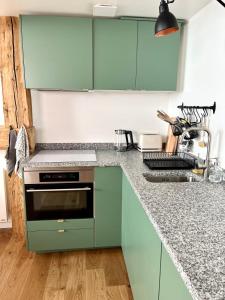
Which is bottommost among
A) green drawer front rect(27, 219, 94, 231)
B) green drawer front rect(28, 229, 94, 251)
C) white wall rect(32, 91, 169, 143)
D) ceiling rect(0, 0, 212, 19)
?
green drawer front rect(28, 229, 94, 251)

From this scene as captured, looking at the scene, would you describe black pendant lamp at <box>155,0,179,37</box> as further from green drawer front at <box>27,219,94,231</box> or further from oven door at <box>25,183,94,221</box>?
green drawer front at <box>27,219,94,231</box>

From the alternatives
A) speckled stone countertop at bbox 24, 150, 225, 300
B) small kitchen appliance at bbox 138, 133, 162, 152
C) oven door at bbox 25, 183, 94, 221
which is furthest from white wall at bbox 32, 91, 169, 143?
speckled stone countertop at bbox 24, 150, 225, 300

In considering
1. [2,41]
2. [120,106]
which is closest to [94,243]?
[120,106]

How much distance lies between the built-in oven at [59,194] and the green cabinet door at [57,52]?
0.81 meters

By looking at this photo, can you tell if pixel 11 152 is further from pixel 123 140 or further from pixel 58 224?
pixel 123 140

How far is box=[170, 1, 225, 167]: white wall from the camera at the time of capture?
1663mm

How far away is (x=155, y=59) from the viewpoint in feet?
7.29

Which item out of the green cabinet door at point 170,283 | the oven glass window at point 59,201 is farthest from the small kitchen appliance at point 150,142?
the green cabinet door at point 170,283

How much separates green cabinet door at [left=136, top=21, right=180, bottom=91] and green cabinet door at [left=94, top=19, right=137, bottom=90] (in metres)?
0.07

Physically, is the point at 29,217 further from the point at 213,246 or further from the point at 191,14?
the point at 191,14

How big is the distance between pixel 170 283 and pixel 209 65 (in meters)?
1.56

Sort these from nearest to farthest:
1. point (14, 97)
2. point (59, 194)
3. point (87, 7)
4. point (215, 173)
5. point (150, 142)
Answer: point (215, 173) → point (87, 7) → point (59, 194) → point (14, 97) → point (150, 142)

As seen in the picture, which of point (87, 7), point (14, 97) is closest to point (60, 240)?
point (14, 97)

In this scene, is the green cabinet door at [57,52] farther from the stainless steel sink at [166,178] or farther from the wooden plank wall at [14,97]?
the stainless steel sink at [166,178]
